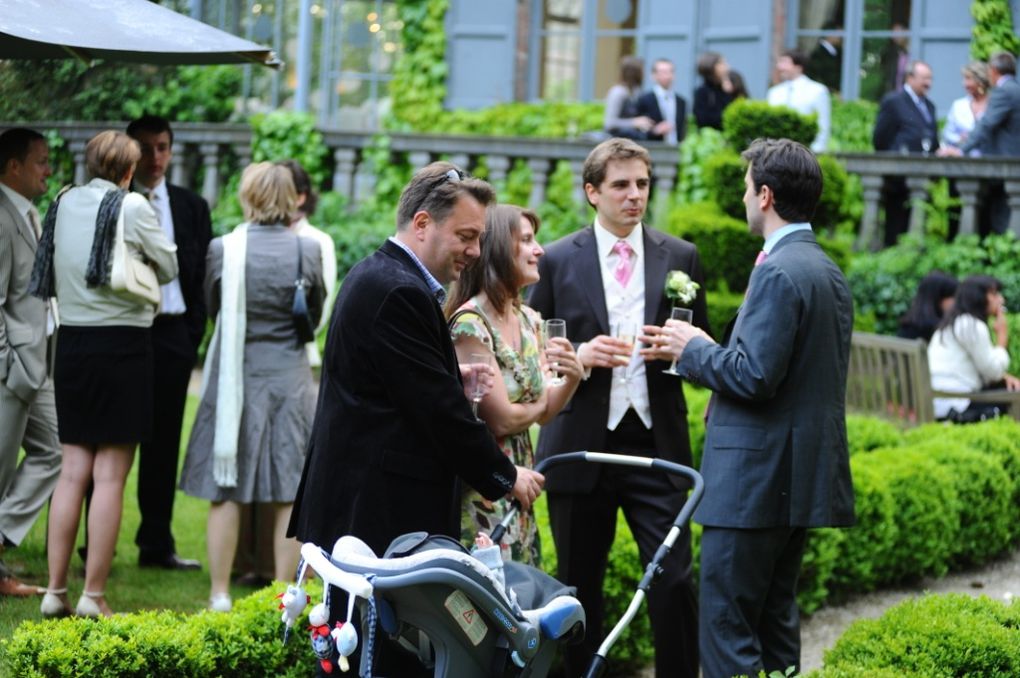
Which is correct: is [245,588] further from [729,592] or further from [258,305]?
[729,592]

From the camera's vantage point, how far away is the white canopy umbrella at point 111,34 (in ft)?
19.2

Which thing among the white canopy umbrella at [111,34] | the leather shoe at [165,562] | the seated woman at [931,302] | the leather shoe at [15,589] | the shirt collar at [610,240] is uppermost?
the white canopy umbrella at [111,34]

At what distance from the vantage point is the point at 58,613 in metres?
6.43

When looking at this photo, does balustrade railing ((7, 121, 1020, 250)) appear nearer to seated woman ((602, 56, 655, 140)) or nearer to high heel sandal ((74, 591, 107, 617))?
seated woman ((602, 56, 655, 140))

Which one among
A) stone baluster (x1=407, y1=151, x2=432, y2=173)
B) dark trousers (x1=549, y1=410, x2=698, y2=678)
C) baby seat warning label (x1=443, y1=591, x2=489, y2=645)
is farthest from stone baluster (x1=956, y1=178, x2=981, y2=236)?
baby seat warning label (x1=443, y1=591, x2=489, y2=645)

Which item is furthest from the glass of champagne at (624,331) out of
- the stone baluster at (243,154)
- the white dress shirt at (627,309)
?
the stone baluster at (243,154)

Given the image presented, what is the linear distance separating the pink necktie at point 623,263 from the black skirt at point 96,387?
2.15 m

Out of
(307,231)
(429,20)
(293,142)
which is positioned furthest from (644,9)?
(307,231)

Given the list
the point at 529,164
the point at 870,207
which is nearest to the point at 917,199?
the point at 870,207

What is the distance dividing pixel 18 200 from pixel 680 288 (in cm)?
300

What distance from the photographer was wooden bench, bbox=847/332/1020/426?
1066 cm

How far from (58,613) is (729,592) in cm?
296

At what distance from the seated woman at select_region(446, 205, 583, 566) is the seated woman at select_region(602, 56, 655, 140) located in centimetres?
952

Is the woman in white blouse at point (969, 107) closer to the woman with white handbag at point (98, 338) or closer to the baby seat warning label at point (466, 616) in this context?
the woman with white handbag at point (98, 338)
